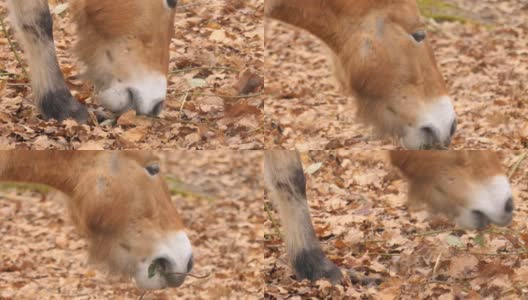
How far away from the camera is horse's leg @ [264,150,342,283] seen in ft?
12.3

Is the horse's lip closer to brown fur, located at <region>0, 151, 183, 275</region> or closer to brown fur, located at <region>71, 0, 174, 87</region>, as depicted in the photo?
brown fur, located at <region>0, 151, 183, 275</region>

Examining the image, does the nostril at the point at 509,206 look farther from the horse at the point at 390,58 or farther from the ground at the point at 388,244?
the horse at the point at 390,58

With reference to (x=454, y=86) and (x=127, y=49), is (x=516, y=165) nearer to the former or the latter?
(x=454, y=86)

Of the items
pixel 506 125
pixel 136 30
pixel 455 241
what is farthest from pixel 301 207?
pixel 506 125

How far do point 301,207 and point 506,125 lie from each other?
1917mm

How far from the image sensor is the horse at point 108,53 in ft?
10.9

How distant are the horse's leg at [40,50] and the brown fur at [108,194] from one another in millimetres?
220

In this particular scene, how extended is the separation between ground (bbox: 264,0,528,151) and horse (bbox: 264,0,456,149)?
0.51 feet

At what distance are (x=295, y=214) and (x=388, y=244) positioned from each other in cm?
56

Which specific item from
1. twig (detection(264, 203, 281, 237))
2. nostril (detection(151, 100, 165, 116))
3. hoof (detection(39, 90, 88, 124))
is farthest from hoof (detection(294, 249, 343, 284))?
hoof (detection(39, 90, 88, 124))

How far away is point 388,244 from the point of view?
4043mm

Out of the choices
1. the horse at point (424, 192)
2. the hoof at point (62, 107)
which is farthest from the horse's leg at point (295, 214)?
the hoof at point (62, 107)

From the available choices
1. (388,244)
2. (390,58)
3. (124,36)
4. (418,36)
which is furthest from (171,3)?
(388,244)

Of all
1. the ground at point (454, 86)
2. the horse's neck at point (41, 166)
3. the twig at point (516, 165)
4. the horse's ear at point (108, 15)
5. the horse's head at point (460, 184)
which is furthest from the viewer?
the ground at point (454, 86)
